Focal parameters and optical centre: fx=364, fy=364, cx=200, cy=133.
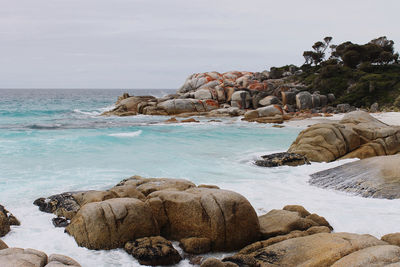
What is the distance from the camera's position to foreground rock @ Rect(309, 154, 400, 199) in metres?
10.5

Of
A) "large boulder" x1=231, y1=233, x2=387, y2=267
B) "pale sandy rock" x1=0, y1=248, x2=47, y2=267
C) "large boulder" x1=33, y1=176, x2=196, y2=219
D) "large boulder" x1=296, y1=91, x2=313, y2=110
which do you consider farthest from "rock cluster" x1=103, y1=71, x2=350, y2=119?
"pale sandy rock" x1=0, y1=248, x2=47, y2=267

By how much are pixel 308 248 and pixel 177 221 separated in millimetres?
2768

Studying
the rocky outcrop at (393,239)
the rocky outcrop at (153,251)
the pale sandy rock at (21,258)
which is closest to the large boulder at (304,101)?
the rocky outcrop at (393,239)

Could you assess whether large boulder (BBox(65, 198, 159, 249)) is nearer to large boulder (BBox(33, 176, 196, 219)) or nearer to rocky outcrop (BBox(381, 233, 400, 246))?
large boulder (BBox(33, 176, 196, 219))

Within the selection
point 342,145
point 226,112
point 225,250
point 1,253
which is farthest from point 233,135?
point 1,253

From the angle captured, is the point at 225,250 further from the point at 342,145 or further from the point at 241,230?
the point at 342,145

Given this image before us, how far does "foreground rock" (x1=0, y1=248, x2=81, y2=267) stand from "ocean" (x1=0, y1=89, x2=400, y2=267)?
1.17 metres

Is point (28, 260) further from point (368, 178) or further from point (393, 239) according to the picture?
point (368, 178)

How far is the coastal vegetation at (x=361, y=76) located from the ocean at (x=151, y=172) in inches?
709

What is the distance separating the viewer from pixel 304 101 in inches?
1642

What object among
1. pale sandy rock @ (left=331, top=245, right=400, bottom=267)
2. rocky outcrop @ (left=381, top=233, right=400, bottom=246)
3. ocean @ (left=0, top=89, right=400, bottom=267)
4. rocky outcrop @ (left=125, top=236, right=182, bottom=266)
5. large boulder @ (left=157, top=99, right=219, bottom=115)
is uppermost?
large boulder @ (left=157, top=99, right=219, bottom=115)

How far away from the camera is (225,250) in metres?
7.33

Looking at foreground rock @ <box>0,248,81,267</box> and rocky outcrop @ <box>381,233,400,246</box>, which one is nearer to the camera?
foreground rock @ <box>0,248,81,267</box>

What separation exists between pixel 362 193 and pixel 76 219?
7.97 meters
